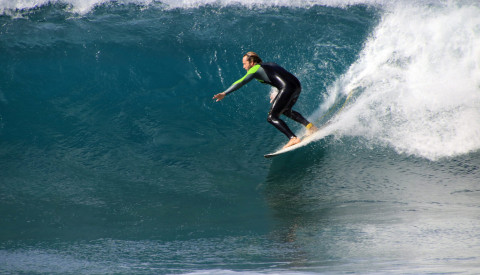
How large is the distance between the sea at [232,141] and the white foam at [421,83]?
0.02 m

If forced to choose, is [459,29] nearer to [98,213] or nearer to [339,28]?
[339,28]

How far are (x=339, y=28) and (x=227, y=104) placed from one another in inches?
121

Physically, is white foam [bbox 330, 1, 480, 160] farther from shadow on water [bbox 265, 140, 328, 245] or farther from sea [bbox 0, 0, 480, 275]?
shadow on water [bbox 265, 140, 328, 245]

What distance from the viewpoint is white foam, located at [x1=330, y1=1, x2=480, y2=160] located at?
5.94 metres

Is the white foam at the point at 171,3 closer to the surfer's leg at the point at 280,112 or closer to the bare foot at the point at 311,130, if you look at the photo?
the surfer's leg at the point at 280,112

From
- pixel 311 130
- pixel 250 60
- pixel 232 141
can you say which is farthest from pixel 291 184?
pixel 250 60

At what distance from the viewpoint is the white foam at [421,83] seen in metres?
5.94

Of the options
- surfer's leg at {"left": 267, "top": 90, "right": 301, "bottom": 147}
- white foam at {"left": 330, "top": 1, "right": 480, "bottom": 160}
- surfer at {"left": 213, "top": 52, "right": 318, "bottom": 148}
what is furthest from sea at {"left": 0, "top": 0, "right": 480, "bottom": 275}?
surfer at {"left": 213, "top": 52, "right": 318, "bottom": 148}

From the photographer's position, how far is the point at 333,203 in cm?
453

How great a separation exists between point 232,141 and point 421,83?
2847 millimetres

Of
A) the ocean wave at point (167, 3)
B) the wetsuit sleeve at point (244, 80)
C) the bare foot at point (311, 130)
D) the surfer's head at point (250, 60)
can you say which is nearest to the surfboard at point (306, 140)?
the bare foot at point (311, 130)

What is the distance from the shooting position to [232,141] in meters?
6.22

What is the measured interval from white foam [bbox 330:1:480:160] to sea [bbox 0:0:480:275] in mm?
25

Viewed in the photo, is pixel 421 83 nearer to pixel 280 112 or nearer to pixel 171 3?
pixel 280 112
